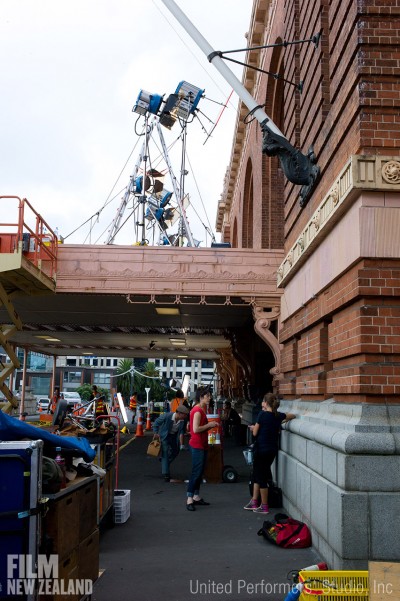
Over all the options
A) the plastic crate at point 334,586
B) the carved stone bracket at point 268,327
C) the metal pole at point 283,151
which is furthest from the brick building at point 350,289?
the carved stone bracket at point 268,327

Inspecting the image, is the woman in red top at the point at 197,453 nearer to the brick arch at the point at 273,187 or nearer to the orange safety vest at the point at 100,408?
the orange safety vest at the point at 100,408

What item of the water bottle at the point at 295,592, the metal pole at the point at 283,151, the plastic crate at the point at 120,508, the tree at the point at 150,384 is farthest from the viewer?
the tree at the point at 150,384

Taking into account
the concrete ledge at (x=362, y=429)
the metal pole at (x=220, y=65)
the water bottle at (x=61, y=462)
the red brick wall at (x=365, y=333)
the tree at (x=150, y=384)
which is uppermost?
the metal pole at (x=220, y=65)

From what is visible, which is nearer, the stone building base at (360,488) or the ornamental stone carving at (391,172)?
the stone building base at (360,488)

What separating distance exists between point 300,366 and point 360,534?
444cm

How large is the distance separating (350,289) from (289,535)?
311 cm

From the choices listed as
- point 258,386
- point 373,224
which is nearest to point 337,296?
point 373,224

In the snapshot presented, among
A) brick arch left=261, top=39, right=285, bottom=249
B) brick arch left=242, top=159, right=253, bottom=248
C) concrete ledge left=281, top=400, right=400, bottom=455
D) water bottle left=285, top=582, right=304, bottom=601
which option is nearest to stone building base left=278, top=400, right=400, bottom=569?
concrete ledge left=281, top=400, right=400, bottom=455

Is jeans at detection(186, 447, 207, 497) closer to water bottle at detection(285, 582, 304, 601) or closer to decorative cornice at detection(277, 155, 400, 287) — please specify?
decorative cornice at detection(277, 155, 400, 287)

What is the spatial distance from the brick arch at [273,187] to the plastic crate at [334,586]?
12931mm

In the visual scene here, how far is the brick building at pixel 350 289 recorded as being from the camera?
227 inches

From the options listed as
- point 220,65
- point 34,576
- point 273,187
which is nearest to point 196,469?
point 34,576

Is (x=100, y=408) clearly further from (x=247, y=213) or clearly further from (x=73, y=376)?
(x=73, y=376)

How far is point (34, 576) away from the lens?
3916 mm
